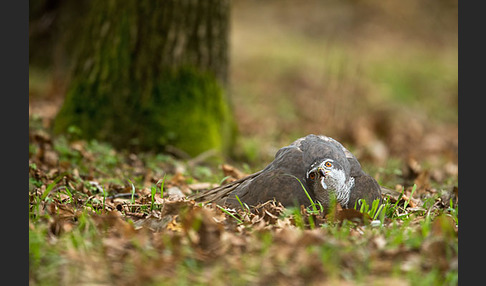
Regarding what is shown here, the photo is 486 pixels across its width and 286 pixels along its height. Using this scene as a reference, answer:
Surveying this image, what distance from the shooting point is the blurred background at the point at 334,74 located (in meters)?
7.64

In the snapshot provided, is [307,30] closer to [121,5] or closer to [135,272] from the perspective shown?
[121,5]

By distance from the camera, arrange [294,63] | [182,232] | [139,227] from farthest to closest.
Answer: [294,63] → [139,227] → [182,232]

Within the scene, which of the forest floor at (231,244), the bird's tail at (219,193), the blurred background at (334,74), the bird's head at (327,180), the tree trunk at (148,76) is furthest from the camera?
the blurred background at (334,74)

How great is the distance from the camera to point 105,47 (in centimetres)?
569

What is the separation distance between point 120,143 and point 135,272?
3426 mm

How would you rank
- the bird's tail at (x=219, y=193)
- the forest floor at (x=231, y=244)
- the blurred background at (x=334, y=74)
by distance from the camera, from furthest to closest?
1. the blurred background at (x=334, y=74)
2. the bird's tail at (x=219, y=193)
3. the forest floor at (x=231, y=244)

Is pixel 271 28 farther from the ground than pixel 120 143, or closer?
farther from the ground

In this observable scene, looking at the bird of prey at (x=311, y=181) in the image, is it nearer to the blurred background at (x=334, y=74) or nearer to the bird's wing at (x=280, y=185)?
the bird's wing at (x=280, y=185)

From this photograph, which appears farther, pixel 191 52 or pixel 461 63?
pixel 191 52

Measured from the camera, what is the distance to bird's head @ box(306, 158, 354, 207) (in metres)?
3.21

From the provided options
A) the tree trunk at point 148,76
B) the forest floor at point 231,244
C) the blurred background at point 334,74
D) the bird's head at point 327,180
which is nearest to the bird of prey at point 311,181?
the bird's head at point 327,180

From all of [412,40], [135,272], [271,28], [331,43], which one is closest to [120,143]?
[135,272]

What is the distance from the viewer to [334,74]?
441 inches

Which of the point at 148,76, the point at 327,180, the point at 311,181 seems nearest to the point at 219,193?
the point at 311,181
